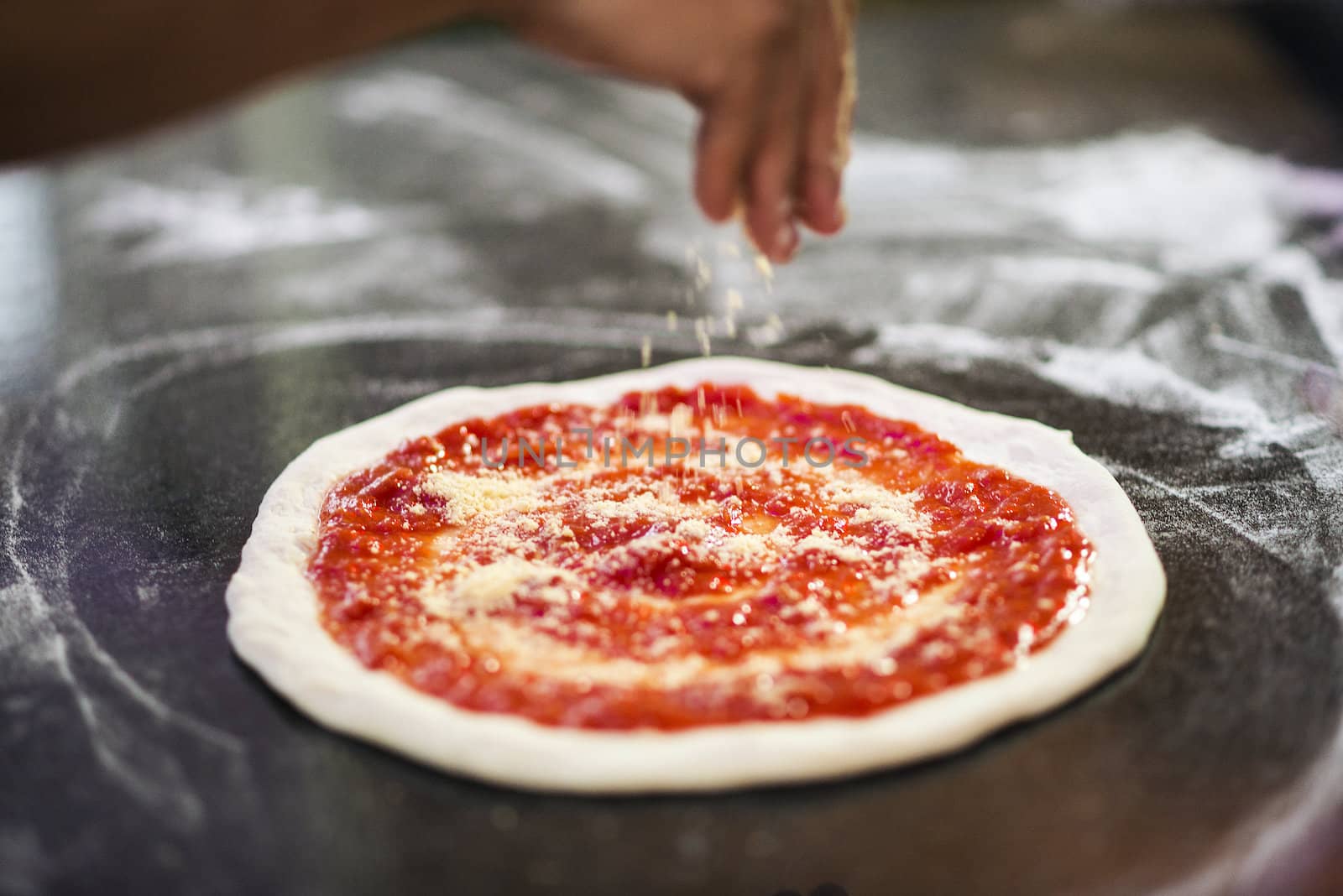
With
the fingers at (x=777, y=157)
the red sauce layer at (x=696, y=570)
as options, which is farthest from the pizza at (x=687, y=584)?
the fingers at (x=777, y=157)

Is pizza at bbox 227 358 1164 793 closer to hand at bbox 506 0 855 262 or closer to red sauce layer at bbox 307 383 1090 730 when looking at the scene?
red sauce layer at bbox 307 383 1090 730

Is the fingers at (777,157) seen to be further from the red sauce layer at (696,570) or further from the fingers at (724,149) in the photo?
the red sauce layer at (696,570)

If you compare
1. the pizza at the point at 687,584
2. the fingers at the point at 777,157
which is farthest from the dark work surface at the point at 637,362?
the fingers at the point at 777,157

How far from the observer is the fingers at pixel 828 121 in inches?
56.3

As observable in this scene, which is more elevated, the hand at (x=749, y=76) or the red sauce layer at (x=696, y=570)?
the hand at (x=749, y=76)

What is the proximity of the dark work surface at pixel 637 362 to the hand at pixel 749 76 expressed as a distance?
708 mm

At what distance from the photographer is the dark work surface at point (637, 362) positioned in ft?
4.17

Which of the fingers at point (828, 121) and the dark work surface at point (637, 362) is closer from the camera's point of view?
the dark work surface at point (637, 362)

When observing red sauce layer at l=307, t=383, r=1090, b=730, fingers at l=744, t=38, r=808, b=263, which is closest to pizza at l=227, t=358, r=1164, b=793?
red sauce layer at l=307, t=383, r=1090, b=730

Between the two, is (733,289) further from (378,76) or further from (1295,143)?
(378,76)

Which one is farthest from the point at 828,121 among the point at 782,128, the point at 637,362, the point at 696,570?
the point at 637,362

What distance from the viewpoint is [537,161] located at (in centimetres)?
367

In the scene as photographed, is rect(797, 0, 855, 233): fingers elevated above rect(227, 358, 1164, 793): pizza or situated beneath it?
elevated above

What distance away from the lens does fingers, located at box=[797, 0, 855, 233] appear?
143 centimetres
